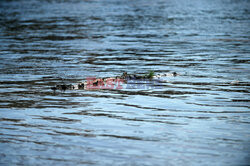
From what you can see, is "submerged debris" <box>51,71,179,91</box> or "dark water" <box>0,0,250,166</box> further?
"submerged debris" <box>51,71,179,91</box>

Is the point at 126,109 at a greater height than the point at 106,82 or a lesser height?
lesser

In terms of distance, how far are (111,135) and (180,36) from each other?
21.0 metres

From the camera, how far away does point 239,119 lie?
9.31 m

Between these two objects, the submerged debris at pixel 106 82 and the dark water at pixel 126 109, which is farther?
the submerged debris at pixel 106 82

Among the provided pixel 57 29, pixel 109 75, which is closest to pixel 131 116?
pixel 109 75

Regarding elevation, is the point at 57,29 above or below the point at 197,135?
above

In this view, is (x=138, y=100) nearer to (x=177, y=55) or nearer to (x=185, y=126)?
(x=185, y=126)

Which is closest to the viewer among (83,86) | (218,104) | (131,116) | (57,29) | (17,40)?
(131,116)

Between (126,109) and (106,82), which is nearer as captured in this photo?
(126,109)

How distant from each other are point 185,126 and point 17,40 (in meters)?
20.0

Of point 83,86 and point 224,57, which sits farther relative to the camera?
point 224,57

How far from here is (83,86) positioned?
12.8m

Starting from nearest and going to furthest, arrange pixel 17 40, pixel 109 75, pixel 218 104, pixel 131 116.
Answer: pixel 131 116 → pixel 218 104 → pixel 109 75 → pixel 17 40

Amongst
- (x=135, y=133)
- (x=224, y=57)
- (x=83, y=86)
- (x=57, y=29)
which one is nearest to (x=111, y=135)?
(x=135, y=133)
